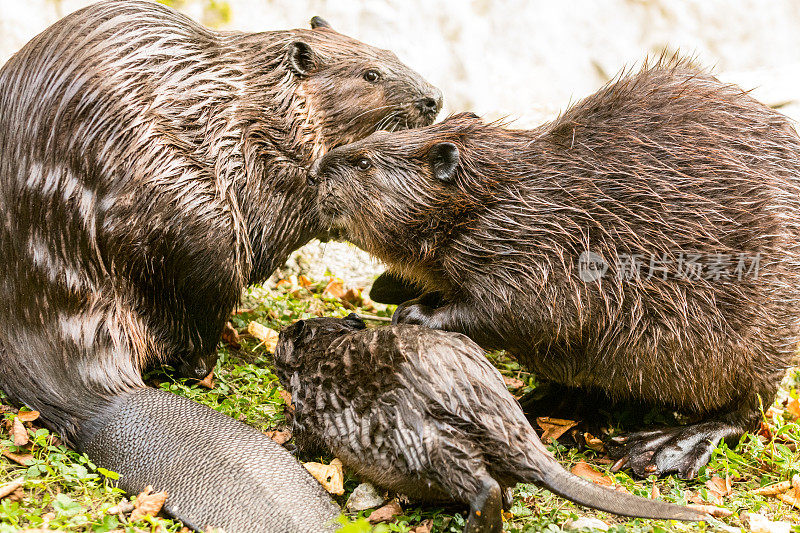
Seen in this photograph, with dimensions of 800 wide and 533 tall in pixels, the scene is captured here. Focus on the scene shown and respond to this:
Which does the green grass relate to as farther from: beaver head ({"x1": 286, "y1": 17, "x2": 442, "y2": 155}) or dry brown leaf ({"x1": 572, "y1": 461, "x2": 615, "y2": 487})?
beaver head ({"x1": 286, "y1": 17, "x2": 442, "y2": 155})

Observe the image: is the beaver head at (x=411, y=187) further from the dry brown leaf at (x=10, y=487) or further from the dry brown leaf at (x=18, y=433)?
the dry brown leaf at (x=10, y=487)

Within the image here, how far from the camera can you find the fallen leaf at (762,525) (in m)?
2.68

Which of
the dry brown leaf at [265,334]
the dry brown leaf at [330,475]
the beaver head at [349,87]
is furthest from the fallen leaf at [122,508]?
the beaver head at [349,87]

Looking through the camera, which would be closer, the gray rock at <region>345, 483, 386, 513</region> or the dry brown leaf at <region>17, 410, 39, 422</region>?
the gray rock at <region>345, 483, 386, 513</region>

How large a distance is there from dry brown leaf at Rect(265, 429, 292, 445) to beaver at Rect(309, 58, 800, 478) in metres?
0.69

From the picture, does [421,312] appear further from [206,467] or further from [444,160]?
[206,467]

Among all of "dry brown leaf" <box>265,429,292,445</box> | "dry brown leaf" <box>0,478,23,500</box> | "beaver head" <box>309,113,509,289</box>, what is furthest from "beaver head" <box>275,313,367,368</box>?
"dry brown leaf" <box>0,478,23,500</box>

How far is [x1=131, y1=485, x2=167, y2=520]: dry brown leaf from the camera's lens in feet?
8.30

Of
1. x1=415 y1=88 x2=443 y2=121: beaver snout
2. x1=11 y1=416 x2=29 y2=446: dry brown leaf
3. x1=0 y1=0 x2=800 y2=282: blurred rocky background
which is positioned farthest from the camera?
x1=0 y1=0 x2=800 y2=282: blurred rocky background

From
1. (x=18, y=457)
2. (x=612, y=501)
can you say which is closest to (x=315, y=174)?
(x=18, y=457)

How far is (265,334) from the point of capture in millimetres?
3975

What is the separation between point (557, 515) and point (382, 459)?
648 mm

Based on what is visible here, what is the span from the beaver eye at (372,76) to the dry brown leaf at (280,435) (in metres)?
1.67

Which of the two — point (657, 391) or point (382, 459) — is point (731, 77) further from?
point (382, 459)
